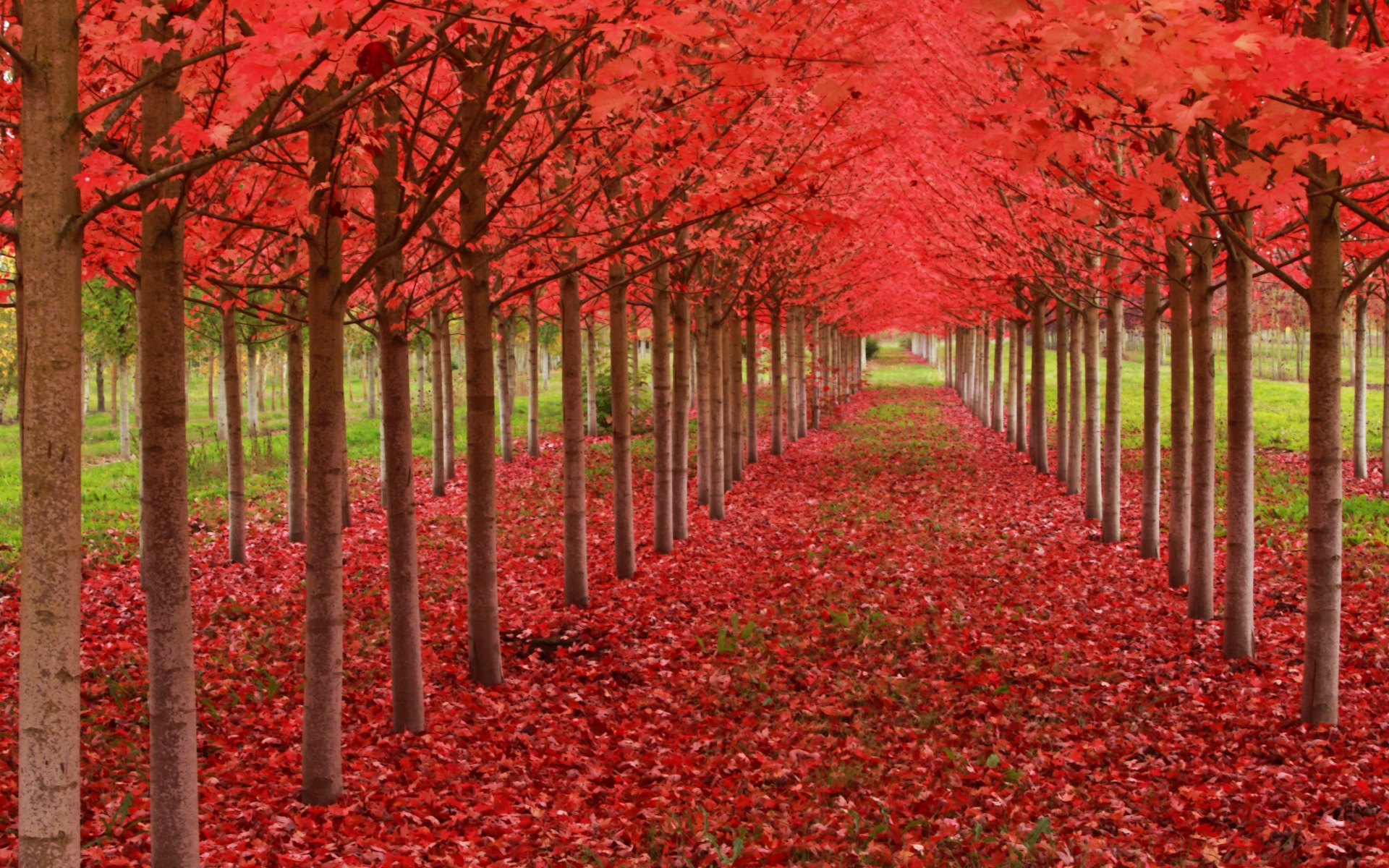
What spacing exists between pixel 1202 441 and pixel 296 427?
364 inches

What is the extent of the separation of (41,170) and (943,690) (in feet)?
20.4

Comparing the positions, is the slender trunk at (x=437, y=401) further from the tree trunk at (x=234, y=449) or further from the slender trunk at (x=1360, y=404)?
the slender trunk at (x=1360, y=404)

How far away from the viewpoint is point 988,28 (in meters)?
5.29

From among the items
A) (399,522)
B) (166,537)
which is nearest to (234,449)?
(399,522)

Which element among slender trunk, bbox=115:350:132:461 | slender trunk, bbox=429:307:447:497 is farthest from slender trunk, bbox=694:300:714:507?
slender trunk, bbox=115:350:132:461

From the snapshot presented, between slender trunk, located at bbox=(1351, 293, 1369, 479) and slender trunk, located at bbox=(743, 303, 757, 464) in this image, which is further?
slender trunk, located at bbox=(743, 303, 757, 464)

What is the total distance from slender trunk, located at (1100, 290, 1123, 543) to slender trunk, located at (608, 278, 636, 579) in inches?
232

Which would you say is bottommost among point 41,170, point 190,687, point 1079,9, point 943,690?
point 943,690

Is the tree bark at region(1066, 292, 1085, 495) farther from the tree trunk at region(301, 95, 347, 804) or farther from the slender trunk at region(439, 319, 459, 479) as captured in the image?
the tree trunk at region(301, 95, 347, 804)

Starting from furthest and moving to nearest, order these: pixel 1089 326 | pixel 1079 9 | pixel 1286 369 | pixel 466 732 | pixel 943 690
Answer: pixel 1286 369 < pixel 1089 326 < pixel 943 690 < pixel 466 732 < pixel 1079 9

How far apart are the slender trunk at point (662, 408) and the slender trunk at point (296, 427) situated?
4.00 metres

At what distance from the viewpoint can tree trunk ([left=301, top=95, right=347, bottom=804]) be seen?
5.07 m

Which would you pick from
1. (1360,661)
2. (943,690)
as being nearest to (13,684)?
(943,690)

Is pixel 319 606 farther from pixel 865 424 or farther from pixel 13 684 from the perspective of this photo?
pixel 865 424
